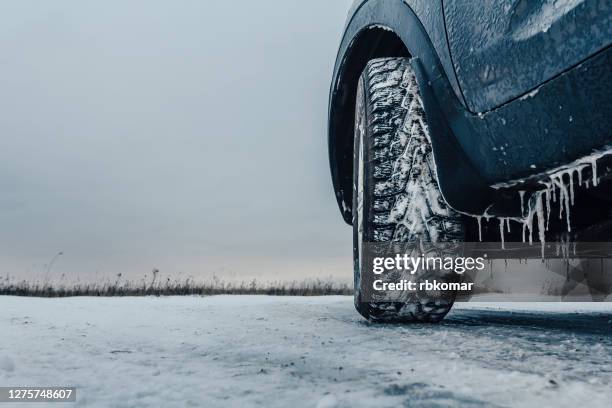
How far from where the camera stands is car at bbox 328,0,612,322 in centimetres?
109

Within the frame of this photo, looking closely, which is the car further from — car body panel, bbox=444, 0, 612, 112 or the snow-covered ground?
the snow-covered ground

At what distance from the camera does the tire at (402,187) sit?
1.83m

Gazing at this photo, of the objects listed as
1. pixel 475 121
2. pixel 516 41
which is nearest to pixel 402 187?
pixel 475 121

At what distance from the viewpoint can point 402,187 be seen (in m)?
1.83

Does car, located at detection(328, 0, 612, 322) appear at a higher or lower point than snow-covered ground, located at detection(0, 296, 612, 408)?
higher

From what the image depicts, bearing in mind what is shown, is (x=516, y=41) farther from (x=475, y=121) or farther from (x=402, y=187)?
(x=402, y=187)

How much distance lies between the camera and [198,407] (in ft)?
3.10

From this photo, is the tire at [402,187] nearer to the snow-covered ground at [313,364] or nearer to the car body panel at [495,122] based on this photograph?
the snow-covered ground at [313,364]

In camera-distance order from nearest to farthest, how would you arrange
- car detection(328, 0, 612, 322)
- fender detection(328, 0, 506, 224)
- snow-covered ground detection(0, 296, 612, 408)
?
snow-covered ground detection(0, 296, 612, 408) → car detection(328, 0, 612, 322) → fender detection(328, 0, 506, 224)

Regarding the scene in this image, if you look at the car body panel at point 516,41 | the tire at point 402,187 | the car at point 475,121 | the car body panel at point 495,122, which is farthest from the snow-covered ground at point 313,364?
the car body panel at point 516,41

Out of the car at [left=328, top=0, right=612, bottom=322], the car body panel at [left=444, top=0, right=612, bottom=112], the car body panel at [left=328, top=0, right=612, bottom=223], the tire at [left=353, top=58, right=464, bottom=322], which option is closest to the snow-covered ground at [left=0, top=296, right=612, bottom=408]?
the tire at [left=353, top=58, right=464, bottom=322]

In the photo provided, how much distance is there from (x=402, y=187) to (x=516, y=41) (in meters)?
0.75

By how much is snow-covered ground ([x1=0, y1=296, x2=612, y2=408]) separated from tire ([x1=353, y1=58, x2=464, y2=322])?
0.38ft

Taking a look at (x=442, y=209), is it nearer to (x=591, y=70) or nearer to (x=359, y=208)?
(x=359, y=208)
